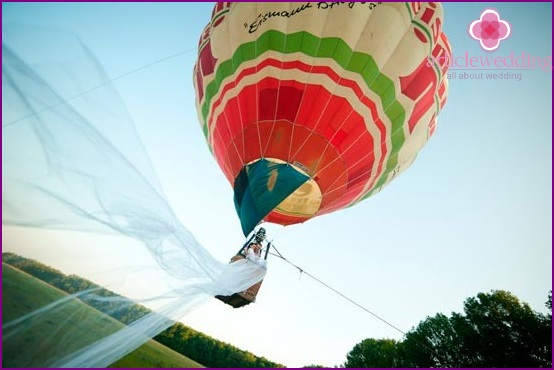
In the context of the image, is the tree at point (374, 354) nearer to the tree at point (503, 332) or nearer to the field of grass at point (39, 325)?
the tree at point (503, 332)

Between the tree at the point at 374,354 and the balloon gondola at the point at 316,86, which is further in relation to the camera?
the tree at the point at 374,354

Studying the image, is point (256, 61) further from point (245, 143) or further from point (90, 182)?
point (90, 182)

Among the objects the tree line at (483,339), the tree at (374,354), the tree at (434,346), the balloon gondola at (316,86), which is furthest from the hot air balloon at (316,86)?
the tree at (374,354)

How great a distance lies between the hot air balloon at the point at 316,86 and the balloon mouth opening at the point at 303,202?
0.04 meters

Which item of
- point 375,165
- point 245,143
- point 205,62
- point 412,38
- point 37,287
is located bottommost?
point 37,287

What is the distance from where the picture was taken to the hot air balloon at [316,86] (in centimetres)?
548

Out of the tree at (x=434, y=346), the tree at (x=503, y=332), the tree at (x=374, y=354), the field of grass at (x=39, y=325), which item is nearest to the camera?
the field of grass at (x=39, y=325)

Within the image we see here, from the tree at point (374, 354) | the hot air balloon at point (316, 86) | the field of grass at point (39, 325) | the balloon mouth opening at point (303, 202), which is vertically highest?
the tree at point (374, 354)

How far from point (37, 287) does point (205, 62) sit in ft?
17.4

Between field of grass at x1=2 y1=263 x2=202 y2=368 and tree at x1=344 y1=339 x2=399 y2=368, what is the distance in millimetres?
23751

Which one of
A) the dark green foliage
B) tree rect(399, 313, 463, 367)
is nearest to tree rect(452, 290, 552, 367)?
the dark green foliage

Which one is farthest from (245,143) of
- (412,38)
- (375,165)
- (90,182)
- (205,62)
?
(90,182)

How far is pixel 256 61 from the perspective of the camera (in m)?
5.70

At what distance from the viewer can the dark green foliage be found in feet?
46.6
